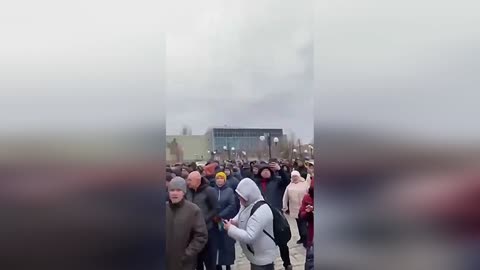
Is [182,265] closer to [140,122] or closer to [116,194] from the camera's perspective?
[116,194]

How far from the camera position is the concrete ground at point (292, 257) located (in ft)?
3.72

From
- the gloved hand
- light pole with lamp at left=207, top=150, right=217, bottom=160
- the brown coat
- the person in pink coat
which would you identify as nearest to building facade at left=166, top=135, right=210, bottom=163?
light pole with lamp at left=207, top=150, right=217, bottom=160

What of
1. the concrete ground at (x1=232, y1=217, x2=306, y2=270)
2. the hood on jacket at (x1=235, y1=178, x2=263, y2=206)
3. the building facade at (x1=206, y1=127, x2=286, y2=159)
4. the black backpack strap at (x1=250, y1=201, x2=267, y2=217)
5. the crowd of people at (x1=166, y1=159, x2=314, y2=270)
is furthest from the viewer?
the black backpack strap at (x1=250, y1=201, x2=267, y2=217)

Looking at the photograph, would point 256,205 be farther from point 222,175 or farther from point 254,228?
point 222,175

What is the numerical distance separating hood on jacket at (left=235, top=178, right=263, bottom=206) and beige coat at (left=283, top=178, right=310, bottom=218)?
0.29ft

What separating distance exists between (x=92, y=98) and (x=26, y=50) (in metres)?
0.17

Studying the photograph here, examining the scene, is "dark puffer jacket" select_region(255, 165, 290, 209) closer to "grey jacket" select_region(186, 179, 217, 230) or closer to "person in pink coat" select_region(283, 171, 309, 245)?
"person in pink coat" select_region(283, 171, 309, 245)

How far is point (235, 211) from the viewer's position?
1.70 m

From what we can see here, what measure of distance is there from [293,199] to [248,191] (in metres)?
0.17

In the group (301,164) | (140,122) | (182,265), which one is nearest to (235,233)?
(182,265)

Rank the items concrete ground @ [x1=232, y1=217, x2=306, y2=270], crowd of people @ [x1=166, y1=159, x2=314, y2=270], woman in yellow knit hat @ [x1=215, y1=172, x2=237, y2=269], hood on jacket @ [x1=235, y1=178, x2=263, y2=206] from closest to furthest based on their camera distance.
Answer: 1. crowd of people @ [x1=166, y1=159, x2=314, y2=270]
2. concrete ground @ [x1=232, y1=217, x2=306, y2=270]
3. hood on jacket @ [x1=235, y1=178, x2=263, y2=206]
4. woman in yellow knit hat @ [x1=215, y1=172, x2=237, y2=269]

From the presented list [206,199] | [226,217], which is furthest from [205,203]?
[226,217]

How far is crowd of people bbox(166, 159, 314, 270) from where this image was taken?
1029mm

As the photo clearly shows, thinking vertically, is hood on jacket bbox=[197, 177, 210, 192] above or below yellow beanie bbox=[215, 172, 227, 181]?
below
